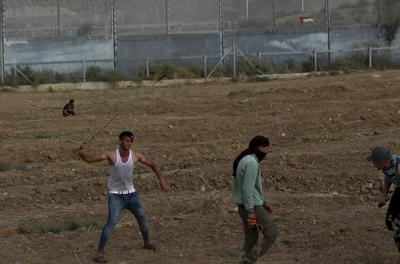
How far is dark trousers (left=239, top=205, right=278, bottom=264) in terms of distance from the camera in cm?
946

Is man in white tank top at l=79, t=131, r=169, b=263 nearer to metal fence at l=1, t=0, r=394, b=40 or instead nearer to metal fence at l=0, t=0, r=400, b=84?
metal fence at l=0, t=0, r=400, b=84

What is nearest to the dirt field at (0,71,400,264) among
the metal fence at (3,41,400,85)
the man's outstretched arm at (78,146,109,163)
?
the man's outstretched arm at (78,146,109,163)

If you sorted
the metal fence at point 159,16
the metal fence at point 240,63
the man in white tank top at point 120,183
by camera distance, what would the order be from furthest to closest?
1. the metal fence at point 159,16
2. the metal fence at point 240,63
3. the man in white tank top at point 120,183

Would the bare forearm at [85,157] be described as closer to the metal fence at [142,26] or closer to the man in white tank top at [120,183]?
the man in white tank top at [120,183]

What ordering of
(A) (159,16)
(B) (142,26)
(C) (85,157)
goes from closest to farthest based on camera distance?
(C) (85,157), (B) (142,26), (A) (159,16)

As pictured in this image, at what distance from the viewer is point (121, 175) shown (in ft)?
34.2

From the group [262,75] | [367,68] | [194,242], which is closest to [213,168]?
[194,242]

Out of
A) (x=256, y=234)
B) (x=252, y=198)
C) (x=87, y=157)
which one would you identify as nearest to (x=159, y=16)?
(x=87, y=157)

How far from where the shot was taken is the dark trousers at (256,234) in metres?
9.46

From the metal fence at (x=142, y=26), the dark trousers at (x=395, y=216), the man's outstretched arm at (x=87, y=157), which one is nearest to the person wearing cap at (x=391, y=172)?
the dark trousers at (x=395, y=216)

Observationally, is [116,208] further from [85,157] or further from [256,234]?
[256,234]

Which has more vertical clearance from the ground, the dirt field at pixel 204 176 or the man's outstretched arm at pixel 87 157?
the man's outstretched arm at pixel 87 157

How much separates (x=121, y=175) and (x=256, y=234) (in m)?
1.72

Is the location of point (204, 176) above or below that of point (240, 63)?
below
